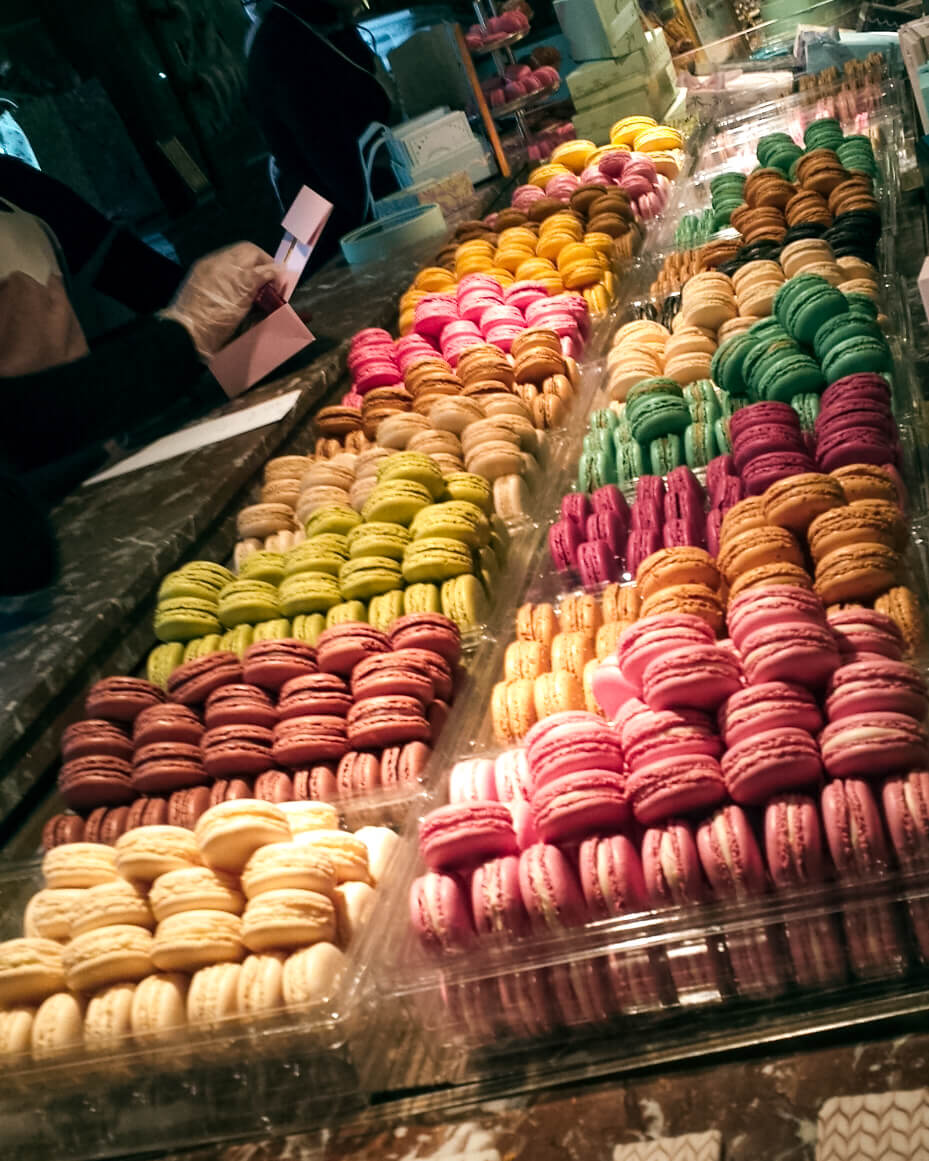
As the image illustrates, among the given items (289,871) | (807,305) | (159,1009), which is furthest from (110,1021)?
(807,305)

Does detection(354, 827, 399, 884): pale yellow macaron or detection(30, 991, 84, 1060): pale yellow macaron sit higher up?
detection(30, 991, 84, 1060): pale yellow macaron

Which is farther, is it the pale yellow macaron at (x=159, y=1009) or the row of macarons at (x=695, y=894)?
the pale yellow macaron at (x=159, y=1009)

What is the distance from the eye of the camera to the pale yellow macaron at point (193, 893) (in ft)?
4.83

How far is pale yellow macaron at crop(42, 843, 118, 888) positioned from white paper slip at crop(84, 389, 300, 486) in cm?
171

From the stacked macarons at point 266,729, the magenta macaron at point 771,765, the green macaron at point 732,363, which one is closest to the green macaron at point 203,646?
the stacked macarons at point 266,729

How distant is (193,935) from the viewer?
1425 millimetres

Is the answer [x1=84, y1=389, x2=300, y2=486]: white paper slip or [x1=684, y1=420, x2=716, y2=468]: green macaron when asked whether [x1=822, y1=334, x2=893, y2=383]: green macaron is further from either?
[x1=84, y1=389, x2=300, y2=486]: white paper slip

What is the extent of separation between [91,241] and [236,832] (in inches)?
142

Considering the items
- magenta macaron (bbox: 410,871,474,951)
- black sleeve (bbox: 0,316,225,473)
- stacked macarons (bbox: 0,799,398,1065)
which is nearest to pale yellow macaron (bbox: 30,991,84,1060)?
stacked macarons (bbox: 0,799,398,1065)

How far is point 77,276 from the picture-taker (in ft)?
14.6

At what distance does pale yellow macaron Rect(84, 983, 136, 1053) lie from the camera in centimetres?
140

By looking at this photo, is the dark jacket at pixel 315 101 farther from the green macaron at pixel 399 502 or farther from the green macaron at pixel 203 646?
the green macaron at pixel 203 646

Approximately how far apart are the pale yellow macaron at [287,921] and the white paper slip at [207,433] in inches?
77.6

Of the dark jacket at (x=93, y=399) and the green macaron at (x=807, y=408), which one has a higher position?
the dark jacket at (x=93, y=399)
